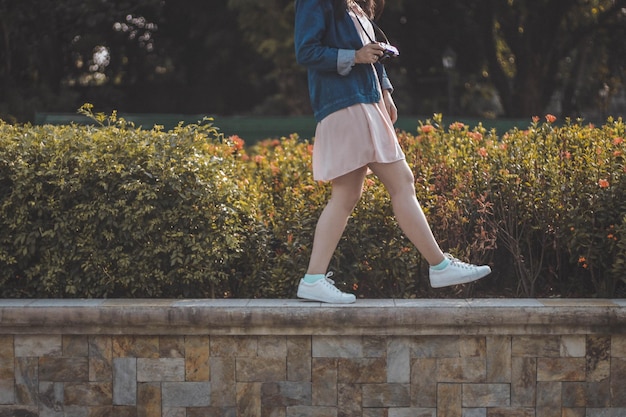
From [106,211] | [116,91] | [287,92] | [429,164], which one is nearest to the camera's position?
[106,211]

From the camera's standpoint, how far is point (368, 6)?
175 inches

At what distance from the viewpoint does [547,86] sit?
60.3 feet

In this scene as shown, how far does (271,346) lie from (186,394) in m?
0.44

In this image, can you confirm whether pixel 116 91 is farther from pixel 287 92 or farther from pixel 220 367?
pixel 220 367

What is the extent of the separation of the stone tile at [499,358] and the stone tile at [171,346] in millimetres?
1345

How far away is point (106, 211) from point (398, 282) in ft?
4.87

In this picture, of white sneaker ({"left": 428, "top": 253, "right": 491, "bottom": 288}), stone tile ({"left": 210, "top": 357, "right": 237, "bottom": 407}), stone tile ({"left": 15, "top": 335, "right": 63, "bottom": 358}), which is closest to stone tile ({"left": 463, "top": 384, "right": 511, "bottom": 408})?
white sneaker ({"left": 428, "top": 253, "right": 491, "bottom": 288})

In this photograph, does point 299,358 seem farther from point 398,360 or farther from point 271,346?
point 398,360

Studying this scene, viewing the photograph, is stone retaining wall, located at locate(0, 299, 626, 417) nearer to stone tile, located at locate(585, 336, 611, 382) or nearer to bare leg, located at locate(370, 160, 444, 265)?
stone tile, located at locate(585, 336, 611, 382)

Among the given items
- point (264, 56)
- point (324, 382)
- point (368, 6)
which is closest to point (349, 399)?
point (324, 382)

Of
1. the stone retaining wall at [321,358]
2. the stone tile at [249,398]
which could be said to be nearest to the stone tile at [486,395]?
the stone retaining wall at [321,358]

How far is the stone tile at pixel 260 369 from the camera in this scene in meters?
4.08

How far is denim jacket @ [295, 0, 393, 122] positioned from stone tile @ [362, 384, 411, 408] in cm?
124

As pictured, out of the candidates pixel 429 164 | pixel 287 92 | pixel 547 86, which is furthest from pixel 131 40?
pixel 429 164
